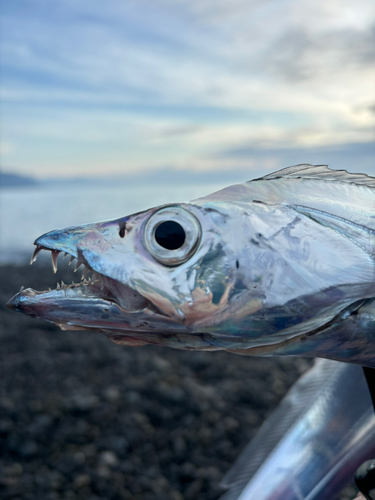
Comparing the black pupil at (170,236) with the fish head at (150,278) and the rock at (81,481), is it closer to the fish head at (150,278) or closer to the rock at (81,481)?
the fish head at (150,278)

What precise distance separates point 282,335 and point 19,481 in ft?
11.2

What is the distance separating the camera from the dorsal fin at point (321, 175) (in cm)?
142

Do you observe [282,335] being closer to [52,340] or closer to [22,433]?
[22,433]

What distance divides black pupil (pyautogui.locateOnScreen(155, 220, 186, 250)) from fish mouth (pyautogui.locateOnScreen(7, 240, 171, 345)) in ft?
0.48

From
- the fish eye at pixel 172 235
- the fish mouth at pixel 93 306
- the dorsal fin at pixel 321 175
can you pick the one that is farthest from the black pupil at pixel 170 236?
the dorsal fin at pixel 321 175

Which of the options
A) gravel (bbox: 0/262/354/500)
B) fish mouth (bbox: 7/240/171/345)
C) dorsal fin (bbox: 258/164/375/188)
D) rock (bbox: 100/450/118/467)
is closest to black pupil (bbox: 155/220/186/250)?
fish mouth (bbox: 7/240/171/345)

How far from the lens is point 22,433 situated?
13.9 feet

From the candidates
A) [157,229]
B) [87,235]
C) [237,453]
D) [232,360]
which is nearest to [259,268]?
[157,229]

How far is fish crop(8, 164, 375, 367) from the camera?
1181 millimetres

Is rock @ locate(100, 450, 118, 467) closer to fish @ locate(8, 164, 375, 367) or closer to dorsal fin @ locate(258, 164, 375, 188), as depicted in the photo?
fish @ locate(8, 164, 375, 367)

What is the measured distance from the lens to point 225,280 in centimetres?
118

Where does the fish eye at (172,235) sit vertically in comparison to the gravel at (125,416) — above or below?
above

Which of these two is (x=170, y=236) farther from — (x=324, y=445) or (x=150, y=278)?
(x=324, y=445)

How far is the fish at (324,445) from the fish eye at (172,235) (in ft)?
3.81
